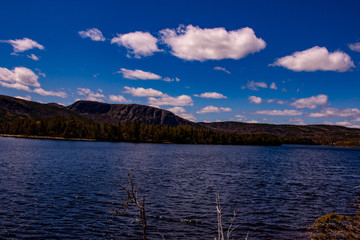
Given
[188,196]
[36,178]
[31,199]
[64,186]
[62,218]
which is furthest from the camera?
[36,178]

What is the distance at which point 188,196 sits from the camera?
31.5 m

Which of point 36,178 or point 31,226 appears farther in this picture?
point 36,178

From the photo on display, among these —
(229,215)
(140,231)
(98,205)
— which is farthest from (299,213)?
(98,205)

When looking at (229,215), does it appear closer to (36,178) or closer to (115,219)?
(115,219)

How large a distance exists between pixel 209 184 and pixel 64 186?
21197 mm

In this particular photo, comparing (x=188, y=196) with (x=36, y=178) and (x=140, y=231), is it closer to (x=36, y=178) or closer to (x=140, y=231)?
(x=140, y=231)

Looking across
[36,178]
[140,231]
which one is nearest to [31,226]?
[140,231]

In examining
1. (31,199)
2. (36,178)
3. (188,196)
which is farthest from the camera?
(36,178)

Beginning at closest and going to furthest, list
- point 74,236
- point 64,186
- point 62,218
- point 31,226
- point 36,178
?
1. point 74,236
2. point 31,226
3. point 62,218
4. point 64,186
5. point 36,178

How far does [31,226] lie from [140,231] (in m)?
8.33

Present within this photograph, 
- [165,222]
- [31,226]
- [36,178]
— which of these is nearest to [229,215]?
[165,222]

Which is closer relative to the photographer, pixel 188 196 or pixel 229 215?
pixel 229 215

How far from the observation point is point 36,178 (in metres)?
39.4

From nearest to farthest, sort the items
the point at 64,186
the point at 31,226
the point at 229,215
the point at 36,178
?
the point at 31,226 → the point at 229,215 → the point at 64,186 → the point at 36,178
